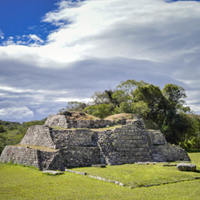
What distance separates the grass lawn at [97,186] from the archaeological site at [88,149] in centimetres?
209

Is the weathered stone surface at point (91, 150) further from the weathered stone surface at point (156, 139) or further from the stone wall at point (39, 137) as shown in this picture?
the weathered stone surface at point (156, 139)

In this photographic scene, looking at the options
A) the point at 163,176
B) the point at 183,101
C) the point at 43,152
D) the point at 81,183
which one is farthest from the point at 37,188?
the point at 183,101

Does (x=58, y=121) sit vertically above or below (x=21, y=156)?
above

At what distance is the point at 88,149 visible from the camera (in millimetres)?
16422

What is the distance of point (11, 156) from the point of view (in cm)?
1792

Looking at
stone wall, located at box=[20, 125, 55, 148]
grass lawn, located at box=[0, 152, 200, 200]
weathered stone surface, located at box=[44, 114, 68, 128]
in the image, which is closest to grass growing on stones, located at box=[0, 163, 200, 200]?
grass lawn, located at box=[0, 152, 200, 200]

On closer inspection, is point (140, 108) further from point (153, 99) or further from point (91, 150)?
point (91, 150)

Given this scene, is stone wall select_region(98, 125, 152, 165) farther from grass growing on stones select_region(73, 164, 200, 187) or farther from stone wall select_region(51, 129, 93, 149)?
grass growing on stones select_region(73, 164, 200, 187)

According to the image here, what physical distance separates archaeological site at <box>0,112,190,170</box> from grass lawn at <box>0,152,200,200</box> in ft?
6.86

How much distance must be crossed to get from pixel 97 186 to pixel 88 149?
640 cm

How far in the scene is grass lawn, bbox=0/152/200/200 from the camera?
8719mm

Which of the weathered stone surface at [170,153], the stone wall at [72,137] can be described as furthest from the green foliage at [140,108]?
Result: the stone wall at [72,137]

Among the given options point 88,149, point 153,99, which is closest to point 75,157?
point 88,149

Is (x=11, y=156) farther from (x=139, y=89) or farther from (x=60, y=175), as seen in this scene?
(x=139, y=89)
